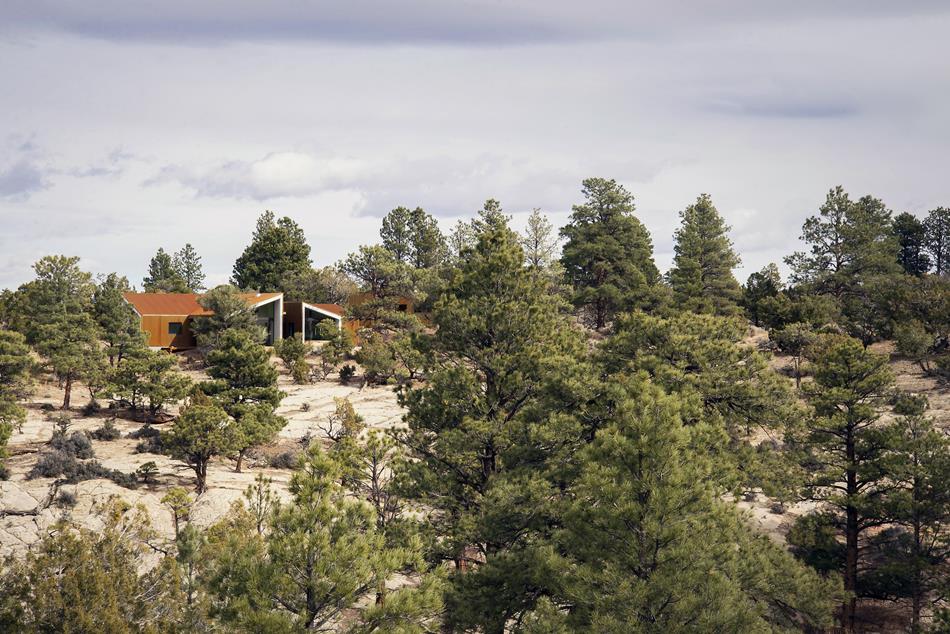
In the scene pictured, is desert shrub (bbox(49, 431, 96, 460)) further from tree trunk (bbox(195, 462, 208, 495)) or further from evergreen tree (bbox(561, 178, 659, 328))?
evergreen tree (bbox(561, 178, 659, 328))

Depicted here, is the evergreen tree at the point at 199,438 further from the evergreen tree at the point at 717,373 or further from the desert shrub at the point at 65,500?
the evergreen tree at the point at 717,373

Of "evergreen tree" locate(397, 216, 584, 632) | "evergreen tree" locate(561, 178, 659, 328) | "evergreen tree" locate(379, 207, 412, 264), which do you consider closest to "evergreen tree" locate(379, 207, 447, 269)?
"evergreen tree" locate(379, 207, 412, 264)

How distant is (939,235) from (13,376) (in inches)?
3648

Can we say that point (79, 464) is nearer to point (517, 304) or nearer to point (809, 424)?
point (517, 304)

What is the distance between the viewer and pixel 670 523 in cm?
1436

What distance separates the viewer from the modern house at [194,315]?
192 ft

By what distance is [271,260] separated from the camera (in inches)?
3433

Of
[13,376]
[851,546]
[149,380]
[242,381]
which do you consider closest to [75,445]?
[13,376]

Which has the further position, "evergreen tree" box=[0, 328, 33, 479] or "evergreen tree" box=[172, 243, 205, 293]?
"evergreen tree" box=[172, 243, 205, 293]

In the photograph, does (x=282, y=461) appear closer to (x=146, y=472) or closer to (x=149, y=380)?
(x=146, y=472)

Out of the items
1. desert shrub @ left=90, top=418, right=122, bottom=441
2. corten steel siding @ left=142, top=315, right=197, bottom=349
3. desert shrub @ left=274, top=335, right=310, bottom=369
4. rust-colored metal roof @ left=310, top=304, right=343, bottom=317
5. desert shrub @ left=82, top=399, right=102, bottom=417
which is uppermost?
rust-colored metal roof @ left=310, top=304, right=343, bottom=317

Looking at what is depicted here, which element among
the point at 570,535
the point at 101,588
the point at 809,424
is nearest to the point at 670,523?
the point at 570,535

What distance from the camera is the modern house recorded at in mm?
58531

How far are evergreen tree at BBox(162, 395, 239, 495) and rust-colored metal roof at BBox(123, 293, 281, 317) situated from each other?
2966 centimetres
